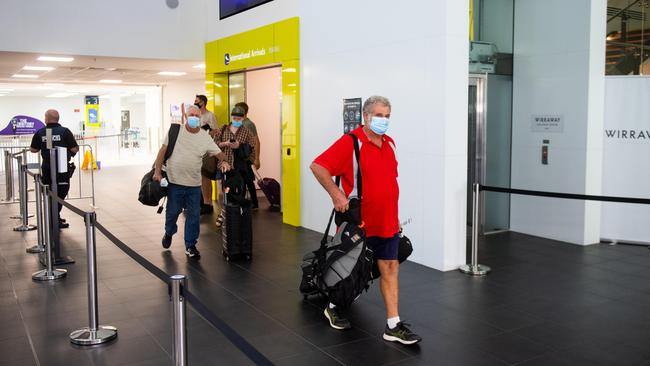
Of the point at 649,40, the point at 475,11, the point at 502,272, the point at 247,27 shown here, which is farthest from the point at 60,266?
the point at 649,40

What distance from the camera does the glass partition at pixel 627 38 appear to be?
26.6 feet

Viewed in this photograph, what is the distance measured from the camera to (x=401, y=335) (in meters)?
4.33

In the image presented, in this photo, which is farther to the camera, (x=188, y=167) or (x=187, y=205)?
(x=187, y=205)

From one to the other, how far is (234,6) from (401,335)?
8144mm

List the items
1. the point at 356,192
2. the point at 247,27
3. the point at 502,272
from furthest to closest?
the point at 247,27, the point at 502,272, the point at 356,192

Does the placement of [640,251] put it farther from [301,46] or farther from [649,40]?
[301,46]

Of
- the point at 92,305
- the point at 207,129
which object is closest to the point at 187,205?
the point at 92,305

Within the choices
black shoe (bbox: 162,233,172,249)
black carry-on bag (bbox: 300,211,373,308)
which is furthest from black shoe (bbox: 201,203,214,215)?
black carry-on bag (bbox: 300,211,373,308)

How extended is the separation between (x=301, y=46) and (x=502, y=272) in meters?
4.48

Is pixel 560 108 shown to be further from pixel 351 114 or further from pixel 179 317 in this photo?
pixel 179 317

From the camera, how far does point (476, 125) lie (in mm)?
8492

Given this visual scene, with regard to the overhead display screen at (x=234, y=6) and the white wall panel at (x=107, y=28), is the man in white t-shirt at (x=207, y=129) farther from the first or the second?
the white wall panel at (x=107, y=28)

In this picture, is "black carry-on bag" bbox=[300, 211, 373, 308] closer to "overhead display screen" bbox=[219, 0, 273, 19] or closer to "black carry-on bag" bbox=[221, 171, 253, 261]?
"black carry-on bag" bbox=[221, 171, 253, 261]

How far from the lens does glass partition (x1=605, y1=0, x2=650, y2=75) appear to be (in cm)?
809
